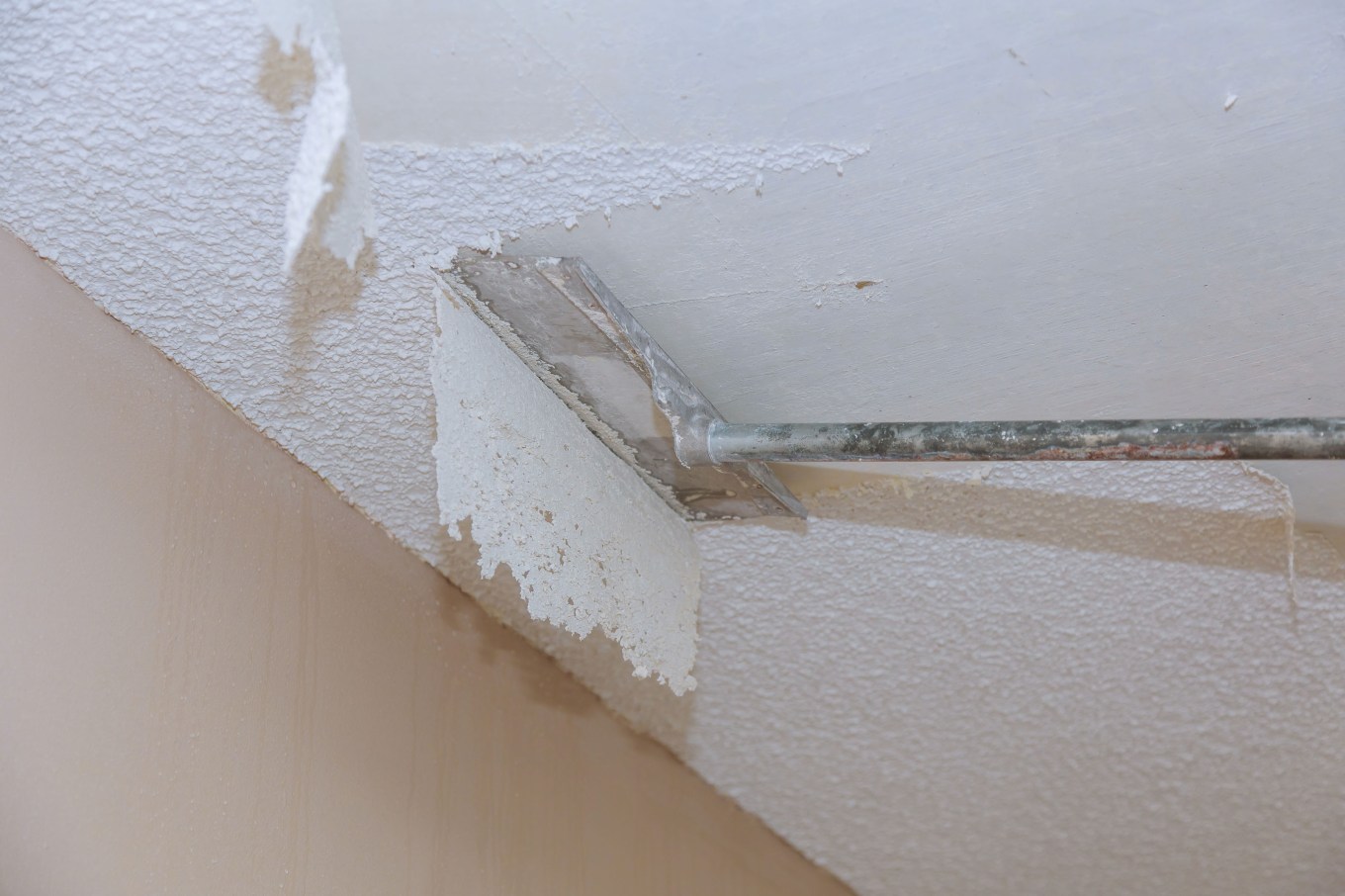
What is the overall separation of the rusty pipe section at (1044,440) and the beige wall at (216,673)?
53 cm

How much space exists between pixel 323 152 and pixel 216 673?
0.56 m

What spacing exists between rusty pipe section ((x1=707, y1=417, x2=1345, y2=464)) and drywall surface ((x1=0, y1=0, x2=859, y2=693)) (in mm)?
238

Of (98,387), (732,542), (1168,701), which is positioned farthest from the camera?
(1168,701)

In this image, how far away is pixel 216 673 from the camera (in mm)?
1133

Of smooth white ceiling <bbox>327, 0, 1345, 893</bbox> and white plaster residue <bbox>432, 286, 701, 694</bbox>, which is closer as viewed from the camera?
smooth white ceiling <bbox>327, 0, 1345, 893</bbox>

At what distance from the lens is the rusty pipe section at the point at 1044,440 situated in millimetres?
880

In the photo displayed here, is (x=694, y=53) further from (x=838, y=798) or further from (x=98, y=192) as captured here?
(x=838, y=798)

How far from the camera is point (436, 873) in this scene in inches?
53.8

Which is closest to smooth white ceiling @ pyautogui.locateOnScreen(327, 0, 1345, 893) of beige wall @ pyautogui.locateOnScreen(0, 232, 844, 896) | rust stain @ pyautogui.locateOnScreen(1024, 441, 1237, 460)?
rust stain @ pyautogui.locateOnScreen(1024, 441, 1237, 460)

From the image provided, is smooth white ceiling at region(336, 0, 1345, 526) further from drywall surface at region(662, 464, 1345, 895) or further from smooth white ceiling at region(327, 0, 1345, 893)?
drywall surface at region(662, 464, 1345, 895)

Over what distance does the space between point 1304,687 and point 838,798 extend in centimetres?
72

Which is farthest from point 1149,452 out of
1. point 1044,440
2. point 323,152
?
point 323,152

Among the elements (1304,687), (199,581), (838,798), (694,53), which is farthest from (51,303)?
(1304,687)

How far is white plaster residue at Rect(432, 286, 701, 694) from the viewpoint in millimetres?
1116
